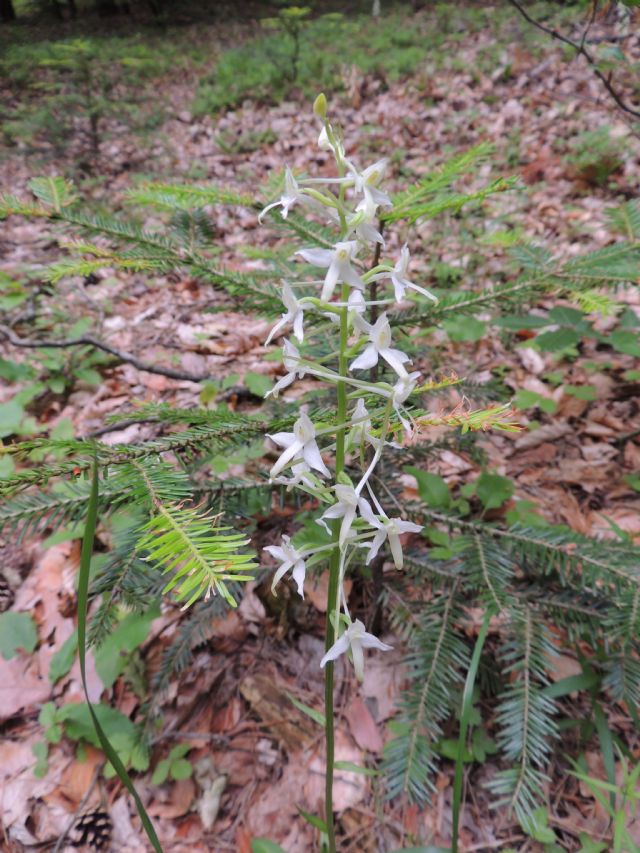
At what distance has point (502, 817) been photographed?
1.52 m

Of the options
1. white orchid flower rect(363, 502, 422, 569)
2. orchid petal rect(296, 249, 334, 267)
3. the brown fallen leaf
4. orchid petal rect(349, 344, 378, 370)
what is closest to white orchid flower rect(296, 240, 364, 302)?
orchid petal rect(296, 249, 334, 267)

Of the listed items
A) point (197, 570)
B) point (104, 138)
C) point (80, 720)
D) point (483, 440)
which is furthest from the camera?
point (104, 138)

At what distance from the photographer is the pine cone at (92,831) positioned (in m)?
1.59

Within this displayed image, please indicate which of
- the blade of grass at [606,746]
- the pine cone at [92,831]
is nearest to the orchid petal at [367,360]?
the blade of grass at [606,746]

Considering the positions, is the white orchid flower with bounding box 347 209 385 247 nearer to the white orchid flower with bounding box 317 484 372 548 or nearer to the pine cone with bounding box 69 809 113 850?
the white orchid flower with bounding box 317 484 372 548

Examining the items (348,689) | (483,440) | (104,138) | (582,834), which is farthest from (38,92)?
(582,834)

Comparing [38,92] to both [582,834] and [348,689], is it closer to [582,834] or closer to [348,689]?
[348,689]

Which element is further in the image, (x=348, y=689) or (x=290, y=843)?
Result: (x=348, y=689)

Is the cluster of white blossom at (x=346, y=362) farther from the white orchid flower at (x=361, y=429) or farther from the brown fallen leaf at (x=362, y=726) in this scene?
the brown fallen leaf at (x=362, y=726)

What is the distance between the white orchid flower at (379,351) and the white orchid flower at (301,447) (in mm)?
124

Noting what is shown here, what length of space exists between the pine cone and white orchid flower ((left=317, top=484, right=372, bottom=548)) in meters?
1.59

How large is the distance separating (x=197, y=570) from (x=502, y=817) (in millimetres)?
1505

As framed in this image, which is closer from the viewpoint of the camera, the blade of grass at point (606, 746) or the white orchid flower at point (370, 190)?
the white orchid flower at point (370, 190)

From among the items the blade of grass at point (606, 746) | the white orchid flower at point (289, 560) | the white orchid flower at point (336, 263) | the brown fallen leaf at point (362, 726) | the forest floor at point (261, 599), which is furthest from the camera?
the brown fallen leaf at point (362, 726)
